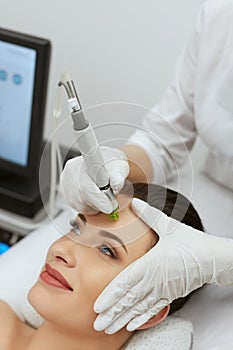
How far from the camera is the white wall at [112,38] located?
1776mm

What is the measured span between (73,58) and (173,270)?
104 cm

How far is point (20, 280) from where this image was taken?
132cm

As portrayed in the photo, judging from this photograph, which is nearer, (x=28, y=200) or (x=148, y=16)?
(x=28, y=200)

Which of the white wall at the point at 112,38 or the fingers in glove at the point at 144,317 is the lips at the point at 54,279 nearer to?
the fingers in glove at the point at 144,317

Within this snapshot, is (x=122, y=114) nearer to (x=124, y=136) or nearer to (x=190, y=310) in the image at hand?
(x=124, y=136)

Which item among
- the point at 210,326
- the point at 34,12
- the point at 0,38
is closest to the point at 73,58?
the point at 34,12

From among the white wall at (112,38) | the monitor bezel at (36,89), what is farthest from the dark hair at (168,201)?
the white wall at (112,38)

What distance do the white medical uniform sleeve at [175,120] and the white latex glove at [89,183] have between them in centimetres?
19

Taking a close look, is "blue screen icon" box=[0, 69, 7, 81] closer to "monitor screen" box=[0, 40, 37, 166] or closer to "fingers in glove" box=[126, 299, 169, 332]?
"monitor screen" box=[0, 40, 37, 166]

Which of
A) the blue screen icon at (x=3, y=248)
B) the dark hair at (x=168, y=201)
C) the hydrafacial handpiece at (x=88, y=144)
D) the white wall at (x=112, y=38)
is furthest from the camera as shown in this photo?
the white wall at (x=112, y=38)

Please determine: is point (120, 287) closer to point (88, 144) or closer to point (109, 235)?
point (109, 235)

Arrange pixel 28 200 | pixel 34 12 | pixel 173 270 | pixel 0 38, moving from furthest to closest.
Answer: pixel 34 12, pixel 28 200, pixel 0 38, pixel 173 270

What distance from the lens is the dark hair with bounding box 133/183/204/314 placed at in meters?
1.05

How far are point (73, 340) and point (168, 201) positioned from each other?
30 cm
